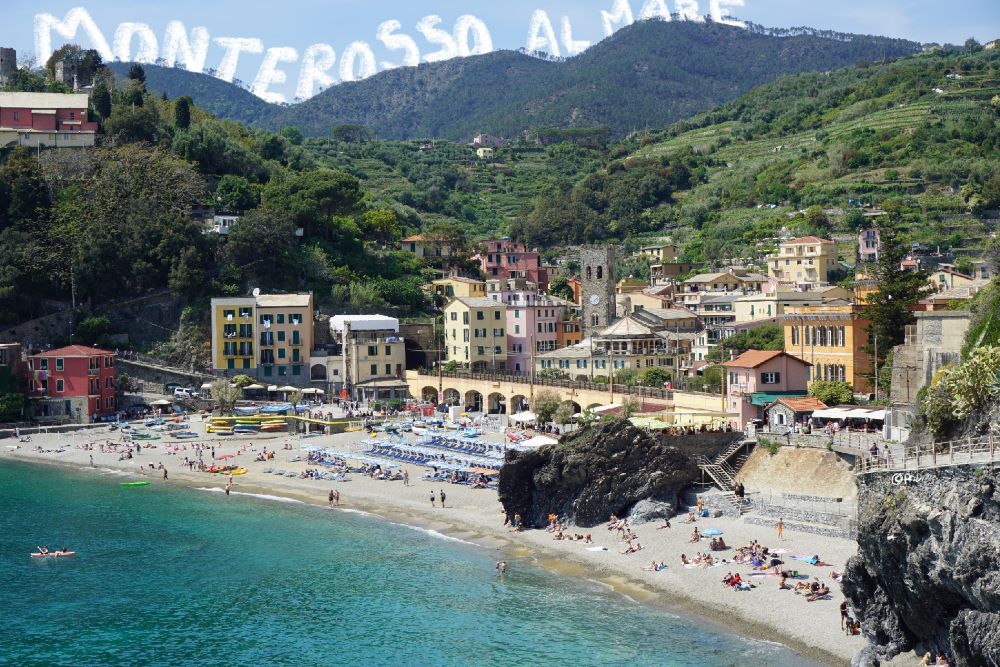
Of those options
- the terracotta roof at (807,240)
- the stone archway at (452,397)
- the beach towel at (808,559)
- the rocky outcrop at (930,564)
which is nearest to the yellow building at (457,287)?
the stone archway at (452,397)

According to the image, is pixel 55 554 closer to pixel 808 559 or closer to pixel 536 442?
pixel 536 442

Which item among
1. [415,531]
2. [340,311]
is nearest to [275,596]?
[415,531]

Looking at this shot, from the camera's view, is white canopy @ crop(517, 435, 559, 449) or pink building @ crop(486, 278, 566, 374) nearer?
white canopy @ crop(517, 435, 559, 449)

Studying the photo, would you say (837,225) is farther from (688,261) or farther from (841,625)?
(841,625)

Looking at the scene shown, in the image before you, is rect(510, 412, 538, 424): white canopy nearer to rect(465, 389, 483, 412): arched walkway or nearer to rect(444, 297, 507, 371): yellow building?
rect(465, 389, 483, 412): arched walkway

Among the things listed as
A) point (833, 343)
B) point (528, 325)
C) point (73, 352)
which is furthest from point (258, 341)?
point (833, 343)

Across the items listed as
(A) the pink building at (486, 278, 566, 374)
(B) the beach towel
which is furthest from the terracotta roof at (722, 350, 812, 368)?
(A) the pink building at (486, 278, 566, 374)
